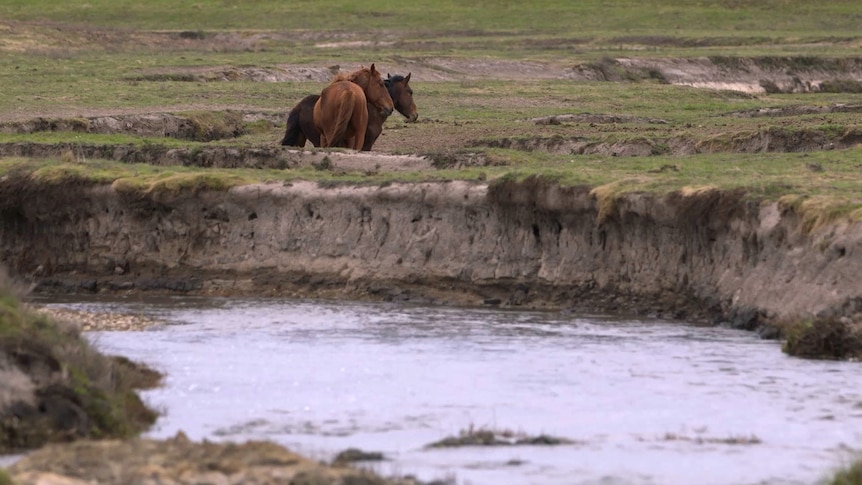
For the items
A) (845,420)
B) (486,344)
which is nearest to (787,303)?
(486,344)

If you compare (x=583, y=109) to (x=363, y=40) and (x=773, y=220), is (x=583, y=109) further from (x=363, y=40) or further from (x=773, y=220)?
(x=363, y=40)

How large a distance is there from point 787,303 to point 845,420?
4305 millimetres

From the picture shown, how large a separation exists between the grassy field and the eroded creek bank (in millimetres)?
518

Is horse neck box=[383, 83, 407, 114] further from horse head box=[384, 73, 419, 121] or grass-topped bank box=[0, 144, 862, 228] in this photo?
grass-topped bank box=[0, 144, 862, 228]

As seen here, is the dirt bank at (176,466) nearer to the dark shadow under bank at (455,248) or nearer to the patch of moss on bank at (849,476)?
the patch of moss on bank at (849,476)

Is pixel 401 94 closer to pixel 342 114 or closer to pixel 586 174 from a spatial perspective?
pixel 342 114

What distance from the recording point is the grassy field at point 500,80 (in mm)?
23422

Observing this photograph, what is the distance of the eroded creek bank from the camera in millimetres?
18234

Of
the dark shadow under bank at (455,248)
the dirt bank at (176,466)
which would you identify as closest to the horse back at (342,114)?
the dark shadow under bank at (455,248)

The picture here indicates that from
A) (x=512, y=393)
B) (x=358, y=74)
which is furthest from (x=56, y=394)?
(x=358, y=74)

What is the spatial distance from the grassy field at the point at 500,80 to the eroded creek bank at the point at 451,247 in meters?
0.52

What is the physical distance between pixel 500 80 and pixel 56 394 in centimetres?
3426

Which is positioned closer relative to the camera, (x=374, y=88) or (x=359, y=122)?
(x=359, y=122)

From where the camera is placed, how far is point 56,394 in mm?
12391
